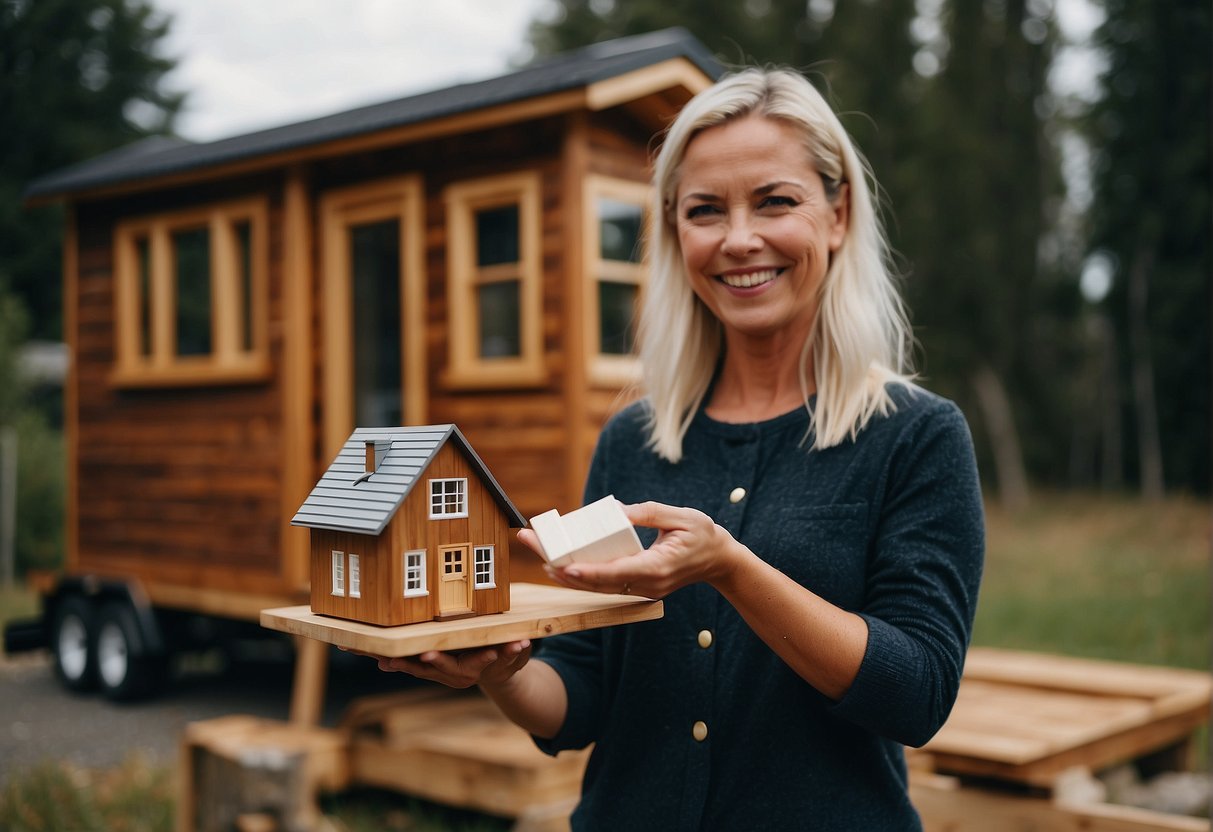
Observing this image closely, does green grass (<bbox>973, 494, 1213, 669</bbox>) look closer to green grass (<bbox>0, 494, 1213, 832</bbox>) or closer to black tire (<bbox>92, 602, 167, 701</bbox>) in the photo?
green grass (<bbox>0, 494, 1213, 832</bbox>)

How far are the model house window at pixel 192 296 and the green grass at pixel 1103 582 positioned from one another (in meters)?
5.93

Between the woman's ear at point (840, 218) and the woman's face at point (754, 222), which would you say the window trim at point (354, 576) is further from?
the woman's ear at point (840, 218)

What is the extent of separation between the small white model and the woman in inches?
9.4

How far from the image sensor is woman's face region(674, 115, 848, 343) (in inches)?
76.4

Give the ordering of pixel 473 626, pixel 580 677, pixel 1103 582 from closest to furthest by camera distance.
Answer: pixel 473 626
pixel 580 677
pixel 1103 582

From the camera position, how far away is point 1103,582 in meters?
11.7

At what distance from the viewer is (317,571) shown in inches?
72.9

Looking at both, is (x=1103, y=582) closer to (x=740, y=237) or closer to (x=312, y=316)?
(x=312, y=316)

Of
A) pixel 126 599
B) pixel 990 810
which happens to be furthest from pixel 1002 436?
pixel 990 810

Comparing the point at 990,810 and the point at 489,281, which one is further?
the point at 489,281

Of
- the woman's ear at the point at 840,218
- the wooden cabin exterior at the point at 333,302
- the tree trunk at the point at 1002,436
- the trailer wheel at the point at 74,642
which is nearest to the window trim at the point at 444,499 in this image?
the woman's ear at the point at 840,218

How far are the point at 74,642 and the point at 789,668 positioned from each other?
334 inches

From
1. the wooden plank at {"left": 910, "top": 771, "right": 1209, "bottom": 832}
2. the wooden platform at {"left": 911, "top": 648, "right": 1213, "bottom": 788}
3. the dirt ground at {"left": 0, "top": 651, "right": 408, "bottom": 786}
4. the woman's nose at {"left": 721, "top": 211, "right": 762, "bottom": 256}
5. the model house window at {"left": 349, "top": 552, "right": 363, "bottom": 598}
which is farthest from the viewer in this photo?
the dirt ground at {"left": 0, "top": 651, "right": 408, "bottom": 786}

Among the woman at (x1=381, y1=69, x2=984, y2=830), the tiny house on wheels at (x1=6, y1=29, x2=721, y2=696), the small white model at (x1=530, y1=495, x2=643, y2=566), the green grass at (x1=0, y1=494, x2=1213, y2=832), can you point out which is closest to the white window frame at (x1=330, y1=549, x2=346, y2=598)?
the woman at (x1=381, y1=69, x2=984, y2=830)
